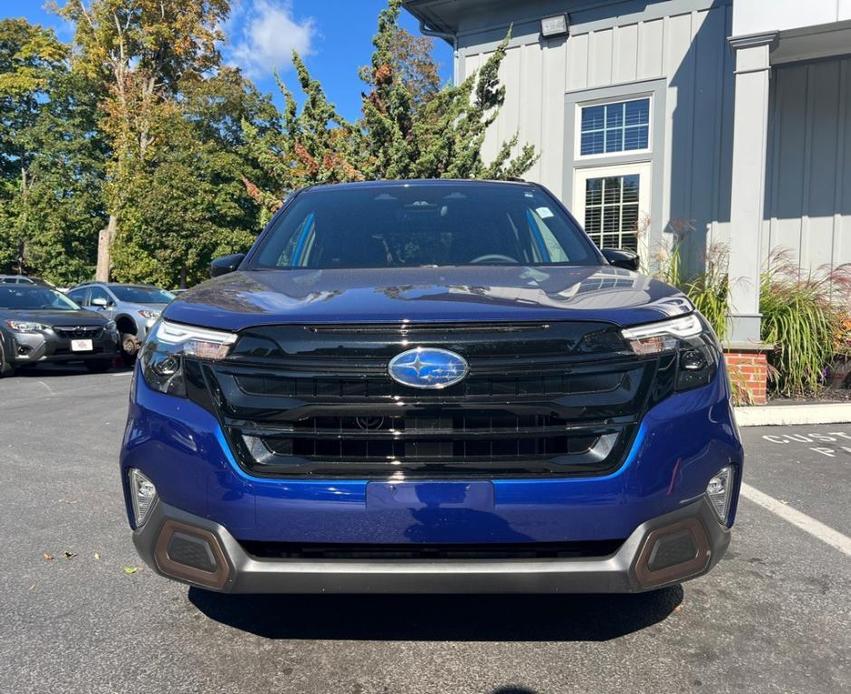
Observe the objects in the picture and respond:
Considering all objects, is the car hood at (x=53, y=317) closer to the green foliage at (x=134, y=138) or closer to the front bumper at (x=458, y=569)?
the front bumper at (x=458, y=569)

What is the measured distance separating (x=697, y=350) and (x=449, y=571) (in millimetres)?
1015

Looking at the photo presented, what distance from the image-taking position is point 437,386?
2.04 meters

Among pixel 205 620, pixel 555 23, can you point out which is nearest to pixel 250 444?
pixel 205 620

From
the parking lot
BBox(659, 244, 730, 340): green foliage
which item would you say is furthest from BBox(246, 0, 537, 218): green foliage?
the parking lot

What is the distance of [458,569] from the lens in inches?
79.9

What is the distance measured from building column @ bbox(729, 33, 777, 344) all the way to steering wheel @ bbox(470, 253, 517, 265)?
4.69 metres

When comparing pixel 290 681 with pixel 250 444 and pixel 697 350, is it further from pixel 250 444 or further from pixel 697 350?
pixel 697 350

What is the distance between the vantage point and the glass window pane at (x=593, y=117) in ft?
32.9

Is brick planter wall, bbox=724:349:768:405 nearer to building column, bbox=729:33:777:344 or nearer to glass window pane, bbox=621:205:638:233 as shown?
building column, bbox=729:33:777:344

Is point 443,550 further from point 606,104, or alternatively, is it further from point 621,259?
point 606,104

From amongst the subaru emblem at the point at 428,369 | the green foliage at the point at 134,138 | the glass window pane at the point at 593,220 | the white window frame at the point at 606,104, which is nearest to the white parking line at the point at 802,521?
the subaru emblem at the point at 428,369

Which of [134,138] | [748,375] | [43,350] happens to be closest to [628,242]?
[748,375]

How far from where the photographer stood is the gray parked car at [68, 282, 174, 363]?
12.2 meters

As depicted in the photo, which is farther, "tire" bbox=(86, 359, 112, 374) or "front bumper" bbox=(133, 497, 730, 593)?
"tire" bbox=(86, 359, 112, 374)
